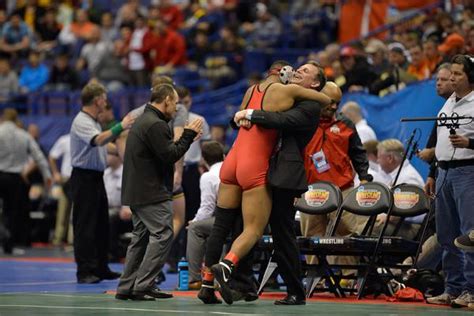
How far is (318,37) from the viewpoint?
25953 mm

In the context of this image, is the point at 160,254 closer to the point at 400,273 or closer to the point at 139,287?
the point at 139,287

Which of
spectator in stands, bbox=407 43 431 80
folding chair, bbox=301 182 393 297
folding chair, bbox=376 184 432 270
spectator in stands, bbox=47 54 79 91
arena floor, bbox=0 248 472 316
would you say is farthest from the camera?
spectator in stands, bbox=47 54 79 91

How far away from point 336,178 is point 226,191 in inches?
95.0

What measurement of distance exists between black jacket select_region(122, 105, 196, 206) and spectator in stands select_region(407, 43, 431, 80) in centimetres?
673

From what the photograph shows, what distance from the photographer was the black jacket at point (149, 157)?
12.0 meters

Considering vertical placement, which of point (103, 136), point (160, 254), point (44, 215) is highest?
point (103, 136)

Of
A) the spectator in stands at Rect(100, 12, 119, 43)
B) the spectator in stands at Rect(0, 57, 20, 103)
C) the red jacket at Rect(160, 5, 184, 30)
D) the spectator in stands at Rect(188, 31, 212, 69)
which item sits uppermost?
the red jacket at Rect(160, 5, 184, 30)

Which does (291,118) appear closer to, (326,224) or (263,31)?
(326,224)

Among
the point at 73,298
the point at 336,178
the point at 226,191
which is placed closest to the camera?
the point at 226,191

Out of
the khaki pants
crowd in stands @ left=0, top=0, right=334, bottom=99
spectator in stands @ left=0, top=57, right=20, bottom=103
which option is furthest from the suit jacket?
spectator in stands @ left=0, top=57, right=20, bottom=103

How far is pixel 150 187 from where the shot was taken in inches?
476

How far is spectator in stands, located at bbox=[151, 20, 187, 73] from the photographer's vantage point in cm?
2611

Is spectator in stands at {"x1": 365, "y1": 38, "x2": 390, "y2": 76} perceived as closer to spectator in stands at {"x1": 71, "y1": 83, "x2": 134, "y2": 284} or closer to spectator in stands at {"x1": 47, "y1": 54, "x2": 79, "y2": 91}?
spectator in stands at {"x1": 71, "y1": 83, "x2": 134, "y2": 284}

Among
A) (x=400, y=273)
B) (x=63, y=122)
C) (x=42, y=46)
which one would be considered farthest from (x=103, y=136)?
(x=42, y=46)
